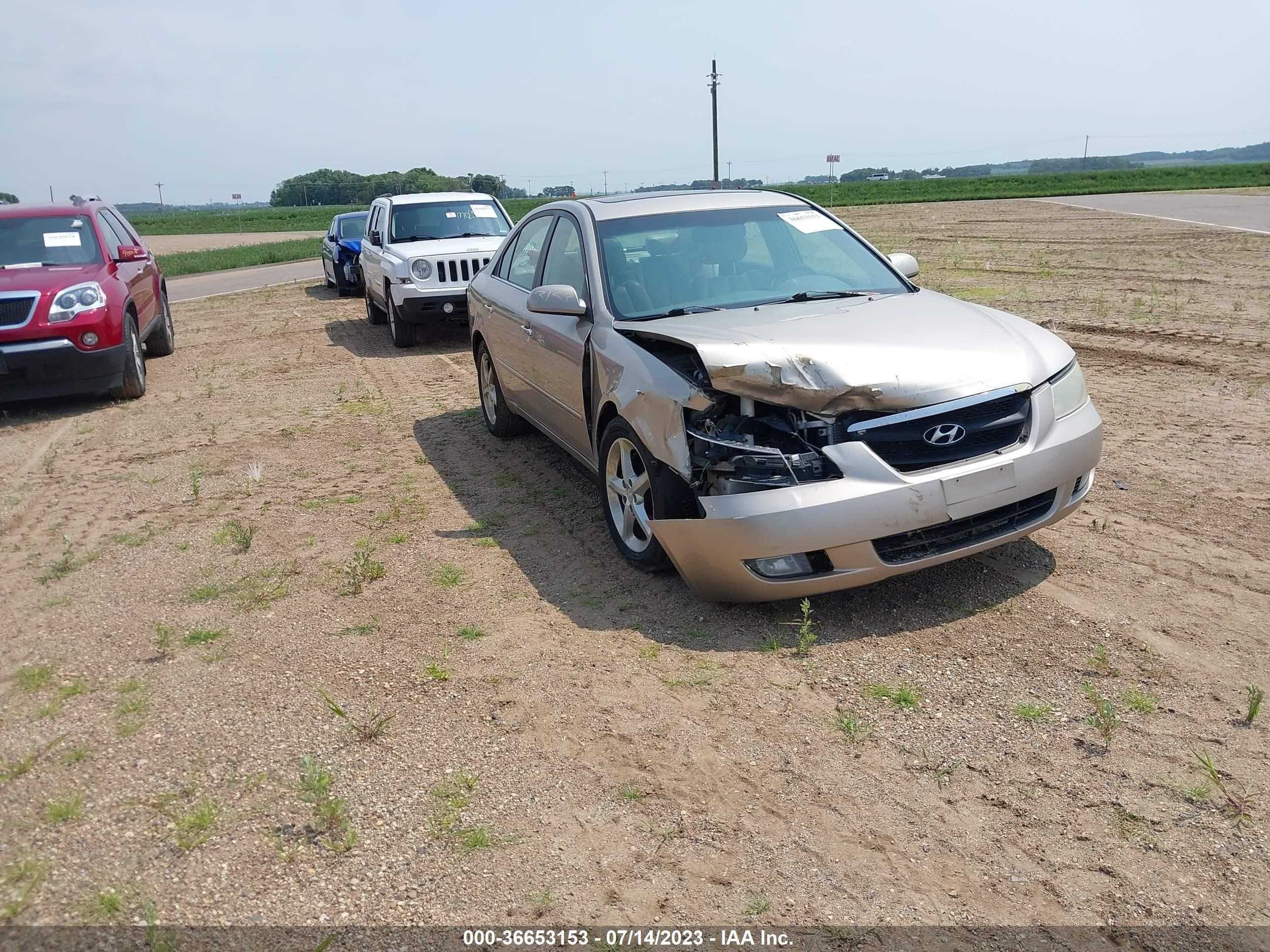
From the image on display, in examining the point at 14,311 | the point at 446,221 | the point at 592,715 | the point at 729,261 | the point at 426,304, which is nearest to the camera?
the point at 592,715

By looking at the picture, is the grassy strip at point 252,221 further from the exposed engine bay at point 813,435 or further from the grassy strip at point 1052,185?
the exposed engine bay at point 813,435

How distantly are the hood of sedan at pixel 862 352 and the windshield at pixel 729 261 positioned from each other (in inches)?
12.8

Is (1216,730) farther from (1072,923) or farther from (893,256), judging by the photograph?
(893,256)

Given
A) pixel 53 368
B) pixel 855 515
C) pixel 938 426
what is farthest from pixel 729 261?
pixel 53 368

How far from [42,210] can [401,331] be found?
13.1 feet

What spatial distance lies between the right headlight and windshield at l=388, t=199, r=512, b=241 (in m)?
9.90

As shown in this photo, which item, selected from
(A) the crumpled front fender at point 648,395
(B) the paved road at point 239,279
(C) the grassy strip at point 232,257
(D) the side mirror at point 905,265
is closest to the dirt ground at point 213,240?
(C) the grassy strip at point 232,257

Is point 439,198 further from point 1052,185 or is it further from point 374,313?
point 1052,185

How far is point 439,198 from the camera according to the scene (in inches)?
555

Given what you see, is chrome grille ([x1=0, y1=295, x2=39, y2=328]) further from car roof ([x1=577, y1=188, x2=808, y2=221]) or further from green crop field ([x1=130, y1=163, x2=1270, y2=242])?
green crop field ([x1=130, y1=163, x2=1270, y2=242])

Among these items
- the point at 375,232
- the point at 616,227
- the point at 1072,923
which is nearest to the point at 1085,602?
the point at 1072,923

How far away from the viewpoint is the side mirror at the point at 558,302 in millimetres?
5410

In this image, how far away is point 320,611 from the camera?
191 inches

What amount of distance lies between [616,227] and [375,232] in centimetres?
970
